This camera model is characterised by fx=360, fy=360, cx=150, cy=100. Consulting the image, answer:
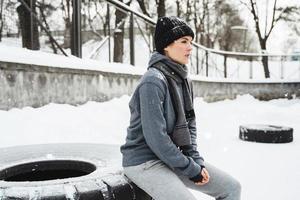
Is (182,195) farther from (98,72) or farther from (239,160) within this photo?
(98,72)

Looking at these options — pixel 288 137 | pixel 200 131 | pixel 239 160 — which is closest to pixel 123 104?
pixel 200 131

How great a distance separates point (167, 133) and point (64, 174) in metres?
0.93

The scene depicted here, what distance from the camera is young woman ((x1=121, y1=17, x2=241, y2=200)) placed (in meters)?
1.85

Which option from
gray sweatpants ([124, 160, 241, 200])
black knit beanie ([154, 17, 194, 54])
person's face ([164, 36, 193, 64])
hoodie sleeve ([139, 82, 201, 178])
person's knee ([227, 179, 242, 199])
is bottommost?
person's knee ([227, 179, 242, 199])

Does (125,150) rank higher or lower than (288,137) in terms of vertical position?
higher

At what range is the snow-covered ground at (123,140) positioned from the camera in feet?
12.0

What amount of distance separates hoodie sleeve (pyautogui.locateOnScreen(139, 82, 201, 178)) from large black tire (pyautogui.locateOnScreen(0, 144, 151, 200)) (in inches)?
10.1

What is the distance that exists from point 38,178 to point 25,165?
0.16 metres

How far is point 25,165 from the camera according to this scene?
7.79 feet

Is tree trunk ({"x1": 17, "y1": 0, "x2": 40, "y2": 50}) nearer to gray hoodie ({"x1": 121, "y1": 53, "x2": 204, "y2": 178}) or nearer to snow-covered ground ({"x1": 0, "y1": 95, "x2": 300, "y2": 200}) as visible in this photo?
snow-covered ground ({"x1": 0, "y1": 95, "x2": 300, "y2": 200})

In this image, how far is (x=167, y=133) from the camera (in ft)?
6.48

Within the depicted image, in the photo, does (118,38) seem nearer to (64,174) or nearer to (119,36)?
(119,36)

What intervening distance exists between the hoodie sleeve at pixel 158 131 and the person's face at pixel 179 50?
29 cm

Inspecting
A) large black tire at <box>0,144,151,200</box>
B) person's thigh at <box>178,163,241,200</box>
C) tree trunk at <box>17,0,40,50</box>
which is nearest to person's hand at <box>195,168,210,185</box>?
person's thigh at <box>178,163,241,200</box>
